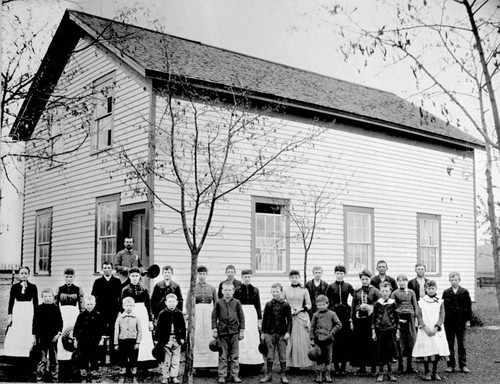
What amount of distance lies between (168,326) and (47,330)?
1.41 metres

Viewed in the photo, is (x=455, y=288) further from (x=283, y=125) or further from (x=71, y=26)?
(x=71, y=26)

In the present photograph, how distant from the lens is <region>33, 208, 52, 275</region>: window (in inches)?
437

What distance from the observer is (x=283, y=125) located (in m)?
10.1

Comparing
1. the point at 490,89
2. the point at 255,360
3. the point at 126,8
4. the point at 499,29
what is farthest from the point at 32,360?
the point at 499,29

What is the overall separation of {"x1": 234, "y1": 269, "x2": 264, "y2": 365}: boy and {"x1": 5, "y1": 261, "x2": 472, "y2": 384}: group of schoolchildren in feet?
0.04

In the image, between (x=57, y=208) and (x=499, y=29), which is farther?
(x=57, y=208)

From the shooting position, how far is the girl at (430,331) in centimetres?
732

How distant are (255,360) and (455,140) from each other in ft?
25.5

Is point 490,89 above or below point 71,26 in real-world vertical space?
below

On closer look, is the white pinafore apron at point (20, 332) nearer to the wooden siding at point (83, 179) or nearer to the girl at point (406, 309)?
the wooden siding at point (83, 179)

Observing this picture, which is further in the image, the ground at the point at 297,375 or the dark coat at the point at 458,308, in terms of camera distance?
the dark coat at the point at 458,308

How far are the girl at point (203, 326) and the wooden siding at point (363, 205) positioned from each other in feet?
4.43

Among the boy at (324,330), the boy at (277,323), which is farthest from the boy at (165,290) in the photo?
the boy at (324,330)

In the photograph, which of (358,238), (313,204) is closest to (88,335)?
(313,204)
